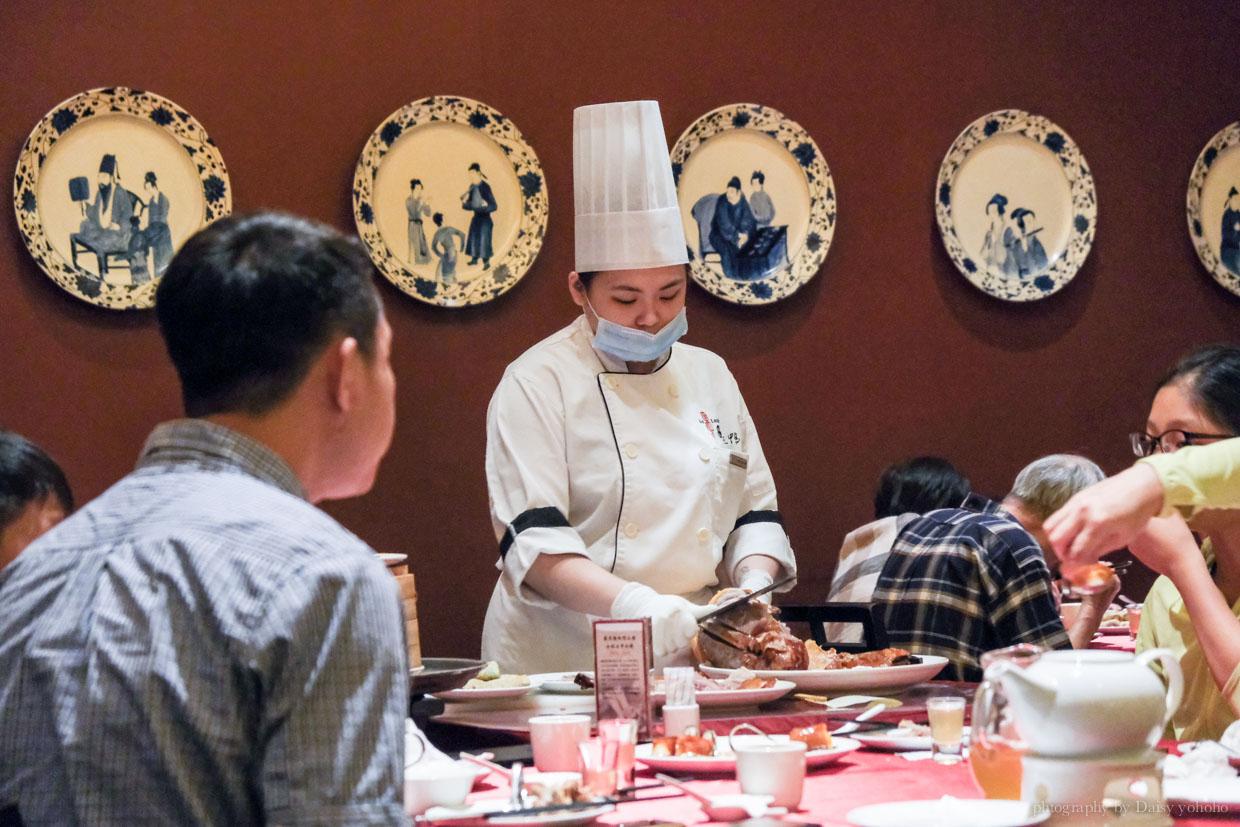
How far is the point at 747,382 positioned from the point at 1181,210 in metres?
1.71

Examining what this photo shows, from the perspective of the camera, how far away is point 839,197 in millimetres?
4223

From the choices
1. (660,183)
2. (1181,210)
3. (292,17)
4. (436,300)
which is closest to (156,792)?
(660,183)

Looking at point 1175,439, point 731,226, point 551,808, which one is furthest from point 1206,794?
point 731,226

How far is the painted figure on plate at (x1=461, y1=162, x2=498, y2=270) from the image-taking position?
3787 millimetres

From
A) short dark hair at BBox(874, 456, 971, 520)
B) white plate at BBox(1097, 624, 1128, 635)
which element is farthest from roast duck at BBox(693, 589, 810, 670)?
white plate at BBox(1097, 624, 1128, 635)

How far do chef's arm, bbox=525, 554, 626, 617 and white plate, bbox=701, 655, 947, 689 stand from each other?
0.44 meters

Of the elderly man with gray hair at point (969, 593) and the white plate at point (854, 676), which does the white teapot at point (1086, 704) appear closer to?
the white plate at point (854, 676)

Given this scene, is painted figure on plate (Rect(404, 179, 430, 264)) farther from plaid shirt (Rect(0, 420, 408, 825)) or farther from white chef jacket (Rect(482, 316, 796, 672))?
plaid shirt (Rect(0, 420, 408, 825))

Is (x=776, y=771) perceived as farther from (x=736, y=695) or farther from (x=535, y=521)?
(x=535, y=521)

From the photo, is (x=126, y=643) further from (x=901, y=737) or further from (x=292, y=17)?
(x=292, y=17)

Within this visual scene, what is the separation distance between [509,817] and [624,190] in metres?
1.83

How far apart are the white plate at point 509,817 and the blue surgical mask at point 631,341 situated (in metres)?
1.46

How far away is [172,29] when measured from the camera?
3.54 meters

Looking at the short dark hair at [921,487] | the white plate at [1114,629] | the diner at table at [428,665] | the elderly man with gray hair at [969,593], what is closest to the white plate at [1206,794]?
the diner at table at [428,665]
